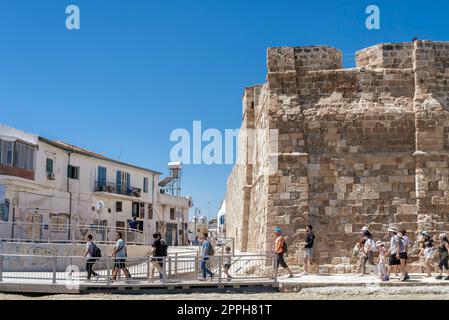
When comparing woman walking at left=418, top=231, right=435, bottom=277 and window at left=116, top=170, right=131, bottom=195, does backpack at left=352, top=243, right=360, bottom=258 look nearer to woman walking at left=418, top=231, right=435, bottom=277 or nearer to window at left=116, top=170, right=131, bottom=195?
woman walking at left=418, top=231, right=435, bottom=277

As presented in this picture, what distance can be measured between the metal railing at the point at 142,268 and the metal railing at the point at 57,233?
488 centimetres

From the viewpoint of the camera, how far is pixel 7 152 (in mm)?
23469

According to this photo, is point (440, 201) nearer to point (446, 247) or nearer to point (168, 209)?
point (446, 247)

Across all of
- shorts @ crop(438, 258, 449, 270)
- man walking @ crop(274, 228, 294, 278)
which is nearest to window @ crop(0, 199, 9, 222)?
man walking @ crop(274, 228, 294, 278)

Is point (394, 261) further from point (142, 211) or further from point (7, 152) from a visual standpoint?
point (142, 211)

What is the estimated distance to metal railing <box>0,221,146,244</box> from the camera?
20.8m

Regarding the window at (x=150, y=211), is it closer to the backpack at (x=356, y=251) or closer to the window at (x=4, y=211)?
the window at (x=4, y=211)

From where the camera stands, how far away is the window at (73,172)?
2906 centimetres

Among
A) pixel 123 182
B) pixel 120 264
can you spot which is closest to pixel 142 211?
pixel 123 182

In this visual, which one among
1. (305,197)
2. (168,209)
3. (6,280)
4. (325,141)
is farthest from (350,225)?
(168,209)

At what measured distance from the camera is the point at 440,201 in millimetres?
16250

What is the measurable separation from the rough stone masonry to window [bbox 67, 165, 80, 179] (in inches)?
580

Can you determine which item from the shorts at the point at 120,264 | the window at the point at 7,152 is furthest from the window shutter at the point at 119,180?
the shorts at the point at 120,264
